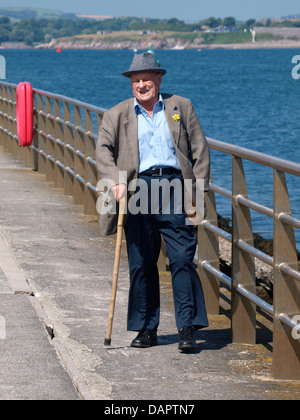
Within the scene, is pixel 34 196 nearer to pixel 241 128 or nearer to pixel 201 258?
pixel 201 258

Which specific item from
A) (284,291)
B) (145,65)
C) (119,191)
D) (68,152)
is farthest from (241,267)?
(68,152)

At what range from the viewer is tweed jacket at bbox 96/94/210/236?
577 cm

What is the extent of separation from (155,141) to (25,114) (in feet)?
27.8

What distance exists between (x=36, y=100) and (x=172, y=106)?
27.6ft

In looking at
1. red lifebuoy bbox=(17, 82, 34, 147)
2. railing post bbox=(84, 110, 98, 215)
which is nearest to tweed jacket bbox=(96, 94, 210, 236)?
railing post bbox=(84, 110, 98, 215)

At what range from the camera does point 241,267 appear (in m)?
6.23

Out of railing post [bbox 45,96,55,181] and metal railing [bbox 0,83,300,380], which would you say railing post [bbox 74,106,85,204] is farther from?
metal railing [bbox 0,83,300,380]

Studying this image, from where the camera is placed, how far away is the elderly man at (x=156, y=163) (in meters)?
5.79

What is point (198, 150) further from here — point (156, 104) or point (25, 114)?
point (25, 114)

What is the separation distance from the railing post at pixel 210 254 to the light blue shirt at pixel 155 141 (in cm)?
107

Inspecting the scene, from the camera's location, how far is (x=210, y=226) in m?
6.73

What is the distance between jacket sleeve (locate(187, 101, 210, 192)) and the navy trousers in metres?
0.14

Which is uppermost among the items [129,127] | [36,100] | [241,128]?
[129,127]
